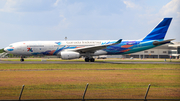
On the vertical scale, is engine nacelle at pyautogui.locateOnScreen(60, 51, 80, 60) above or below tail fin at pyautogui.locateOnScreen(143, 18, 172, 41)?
below

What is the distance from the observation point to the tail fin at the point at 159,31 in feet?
147

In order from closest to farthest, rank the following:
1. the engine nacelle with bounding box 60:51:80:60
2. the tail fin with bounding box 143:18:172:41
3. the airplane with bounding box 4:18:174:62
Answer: the engine nacelle with bounding box 60:51:80:60
the airplane with bounding box 4:18:174:62
the tail fin with bounding box 143:18:172:41

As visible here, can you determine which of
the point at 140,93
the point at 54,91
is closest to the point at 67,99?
the point at 54,91

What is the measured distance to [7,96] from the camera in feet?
38.8

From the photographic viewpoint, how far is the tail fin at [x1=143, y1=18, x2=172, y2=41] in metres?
44.8

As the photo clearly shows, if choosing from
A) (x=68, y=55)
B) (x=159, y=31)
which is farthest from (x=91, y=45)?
(x=159, y=31)

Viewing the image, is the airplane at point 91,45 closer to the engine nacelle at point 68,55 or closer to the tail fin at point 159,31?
the tail fin at point 159,31

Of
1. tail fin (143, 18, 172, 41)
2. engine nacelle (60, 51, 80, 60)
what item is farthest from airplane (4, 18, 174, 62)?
engine nacelle (60, 51, 80, 60)

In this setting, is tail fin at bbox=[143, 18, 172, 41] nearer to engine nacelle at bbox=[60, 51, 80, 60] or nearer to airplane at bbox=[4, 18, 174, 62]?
airplane at bbox=[4, 18, 174, 62]

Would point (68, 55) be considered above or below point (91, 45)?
below

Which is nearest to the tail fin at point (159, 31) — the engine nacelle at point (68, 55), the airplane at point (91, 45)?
the airplane at point (91, 45)

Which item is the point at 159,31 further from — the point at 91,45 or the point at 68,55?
the point at 68,55

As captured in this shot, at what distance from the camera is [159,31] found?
147ft

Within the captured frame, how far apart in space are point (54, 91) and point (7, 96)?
2901 millimetres
